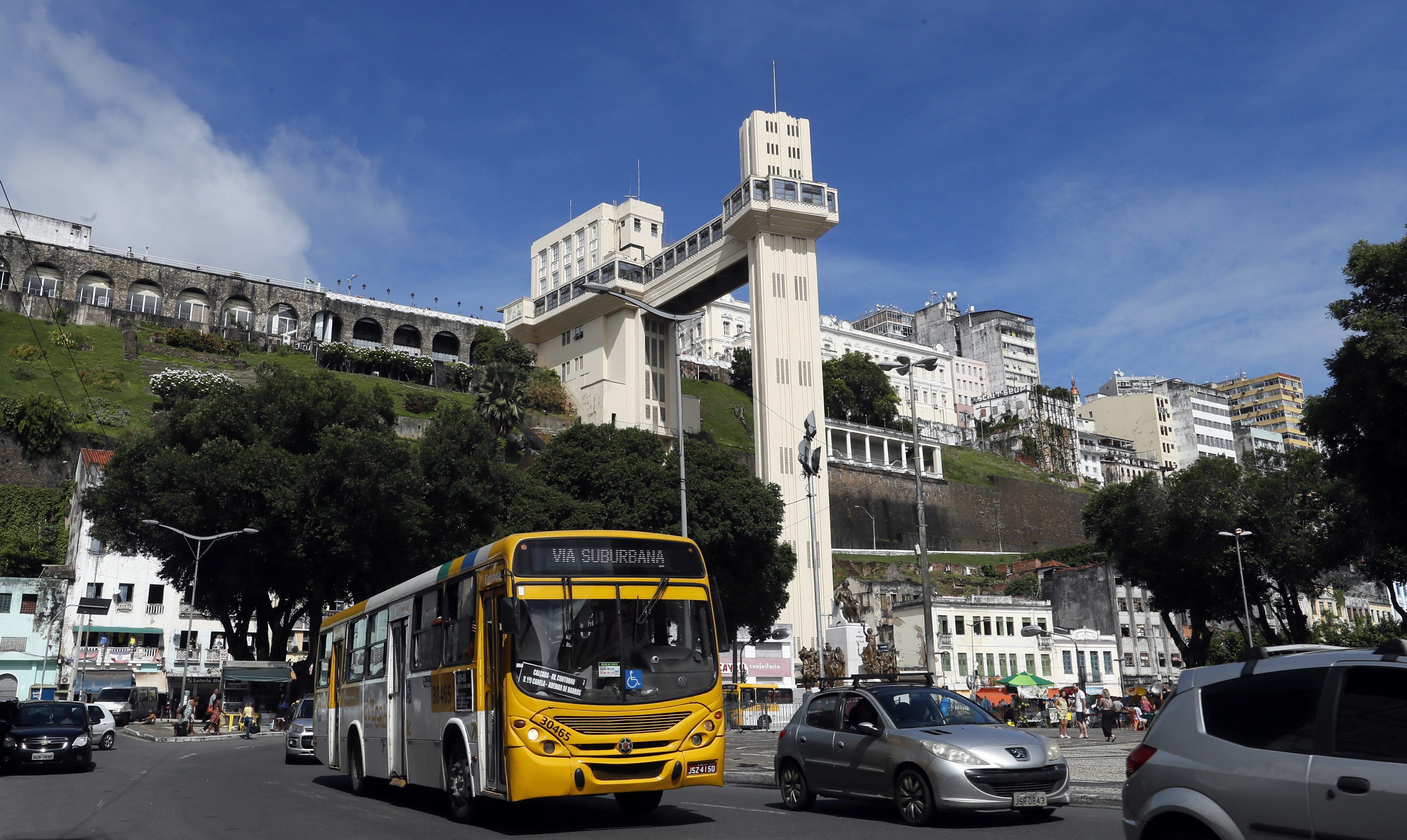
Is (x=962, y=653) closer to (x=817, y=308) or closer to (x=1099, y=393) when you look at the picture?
(x=817, y=308)

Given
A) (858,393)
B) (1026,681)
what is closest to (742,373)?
(858,393)

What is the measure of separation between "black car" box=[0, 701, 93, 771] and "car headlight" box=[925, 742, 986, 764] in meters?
18.0

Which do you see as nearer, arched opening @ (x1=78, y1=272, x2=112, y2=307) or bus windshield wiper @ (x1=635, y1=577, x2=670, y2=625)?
bus windshield wiper @ (x1=635, y1=577, x2=670, y2=625)

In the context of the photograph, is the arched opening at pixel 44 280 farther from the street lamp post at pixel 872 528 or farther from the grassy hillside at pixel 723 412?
→ the street lamp post at pixel 872 528

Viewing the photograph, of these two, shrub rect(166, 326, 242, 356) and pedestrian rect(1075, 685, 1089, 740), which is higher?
shrub rect(166, 326, 242, 356)

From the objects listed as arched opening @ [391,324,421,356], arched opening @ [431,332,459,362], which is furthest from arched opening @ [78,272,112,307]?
arched opening @ [431,332,459,362]

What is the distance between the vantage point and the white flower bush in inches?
2840

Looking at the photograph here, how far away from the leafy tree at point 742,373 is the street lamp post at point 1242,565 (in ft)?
234

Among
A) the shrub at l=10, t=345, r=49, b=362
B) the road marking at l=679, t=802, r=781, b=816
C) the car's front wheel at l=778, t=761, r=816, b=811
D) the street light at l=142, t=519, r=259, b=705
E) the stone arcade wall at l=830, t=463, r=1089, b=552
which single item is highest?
the shrub at l=10, t=345, r=49, b=362

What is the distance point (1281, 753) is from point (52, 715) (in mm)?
23210

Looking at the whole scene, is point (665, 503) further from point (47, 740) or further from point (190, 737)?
point (47, 740)

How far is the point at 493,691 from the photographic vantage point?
36.9ft

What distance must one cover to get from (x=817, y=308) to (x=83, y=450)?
45.4 m

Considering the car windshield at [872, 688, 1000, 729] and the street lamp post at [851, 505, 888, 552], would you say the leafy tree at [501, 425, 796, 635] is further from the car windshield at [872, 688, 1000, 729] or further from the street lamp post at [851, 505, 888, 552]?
the street lamp post at [851, 505, 888, 552]
